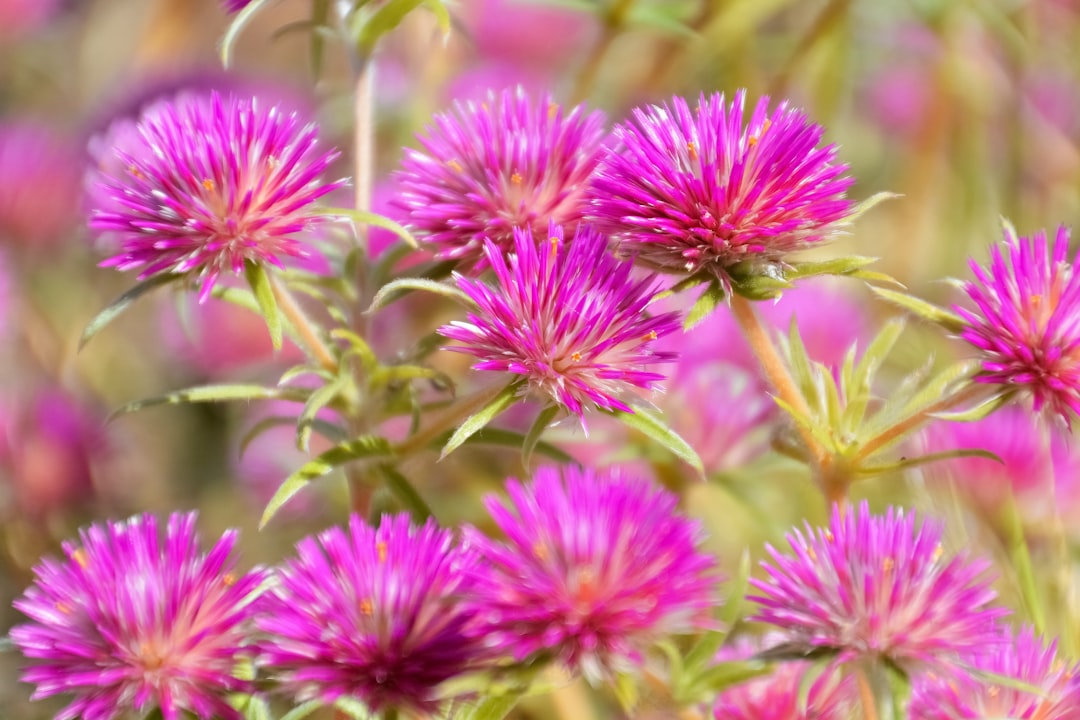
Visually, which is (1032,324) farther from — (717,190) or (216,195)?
(216,195)

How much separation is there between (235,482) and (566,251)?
0.72 meters

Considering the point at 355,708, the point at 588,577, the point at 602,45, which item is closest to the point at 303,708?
the point at 355,708

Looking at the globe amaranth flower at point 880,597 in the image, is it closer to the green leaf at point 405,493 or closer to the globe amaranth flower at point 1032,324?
the globe amaranth flower at point 1032,324

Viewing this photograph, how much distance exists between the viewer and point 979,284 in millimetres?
594

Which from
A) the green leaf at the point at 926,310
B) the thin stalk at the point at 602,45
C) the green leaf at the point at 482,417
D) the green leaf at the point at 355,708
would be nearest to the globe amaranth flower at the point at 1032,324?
the green leaf at the point at 926,310

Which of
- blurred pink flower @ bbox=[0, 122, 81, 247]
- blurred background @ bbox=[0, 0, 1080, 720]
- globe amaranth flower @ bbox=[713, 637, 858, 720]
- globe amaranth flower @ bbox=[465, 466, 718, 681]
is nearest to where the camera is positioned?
globe amaranth flower @ bbox=[465, 466, 718, 681]

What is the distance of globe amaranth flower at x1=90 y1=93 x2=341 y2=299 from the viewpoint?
0.56 meters

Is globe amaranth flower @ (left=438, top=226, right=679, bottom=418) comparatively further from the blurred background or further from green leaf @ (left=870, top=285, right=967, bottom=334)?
the blurred background

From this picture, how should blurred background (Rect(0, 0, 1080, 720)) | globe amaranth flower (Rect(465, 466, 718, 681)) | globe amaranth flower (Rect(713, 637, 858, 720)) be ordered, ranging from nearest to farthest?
globe amaranth flower (Rect(465, 466, 718, 681)), globe amaranth flower (Rect(713, 637, 858, 720)), blurred background (Rect(0, 0, 1080, 720))

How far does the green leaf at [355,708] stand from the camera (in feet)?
1.64

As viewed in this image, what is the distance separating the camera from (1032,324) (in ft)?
1.77

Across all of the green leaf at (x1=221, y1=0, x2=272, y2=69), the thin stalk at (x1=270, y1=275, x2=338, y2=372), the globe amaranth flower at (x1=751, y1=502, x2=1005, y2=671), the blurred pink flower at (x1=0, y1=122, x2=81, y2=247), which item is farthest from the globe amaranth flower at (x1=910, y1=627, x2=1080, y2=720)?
the blurred pink flower at (x1=0, y1=122, x2=81, y2=247)

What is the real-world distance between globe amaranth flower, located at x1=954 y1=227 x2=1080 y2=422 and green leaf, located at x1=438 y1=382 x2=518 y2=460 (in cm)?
22

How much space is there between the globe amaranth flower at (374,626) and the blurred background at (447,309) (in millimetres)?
275
